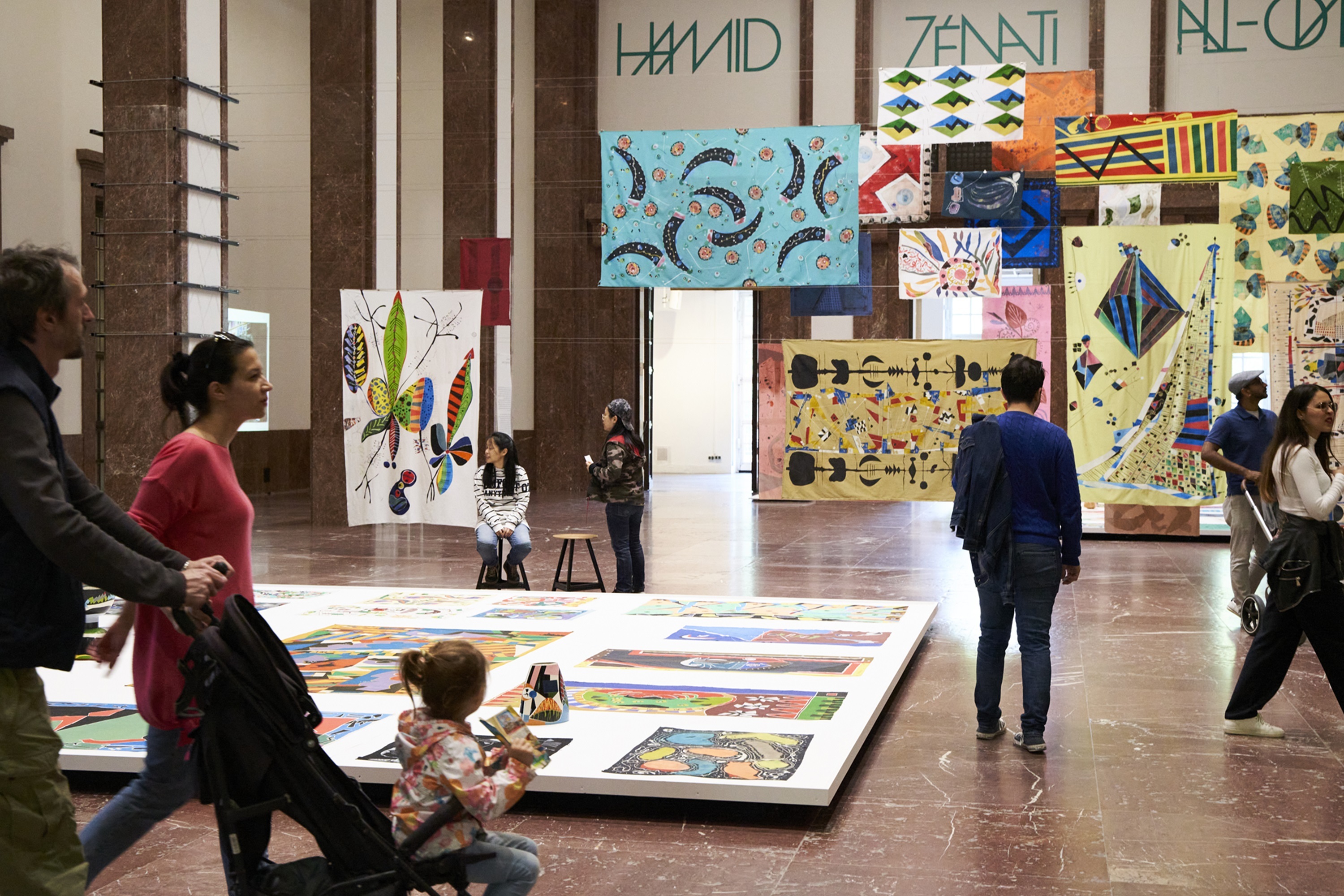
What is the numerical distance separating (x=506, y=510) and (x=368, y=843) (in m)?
7.06

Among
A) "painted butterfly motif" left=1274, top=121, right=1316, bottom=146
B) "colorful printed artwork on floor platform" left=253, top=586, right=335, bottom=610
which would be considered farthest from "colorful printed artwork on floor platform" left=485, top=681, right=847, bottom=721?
"painted butterfly motif" left=1274, top=121, right=1316, bottom=146

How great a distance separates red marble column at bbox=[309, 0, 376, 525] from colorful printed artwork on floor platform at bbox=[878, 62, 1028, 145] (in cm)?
607

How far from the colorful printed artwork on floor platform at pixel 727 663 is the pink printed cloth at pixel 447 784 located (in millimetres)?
3697

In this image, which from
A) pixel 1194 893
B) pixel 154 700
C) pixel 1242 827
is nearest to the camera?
pixel 154 700

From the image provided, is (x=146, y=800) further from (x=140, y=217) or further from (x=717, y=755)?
(x=140, y=217)

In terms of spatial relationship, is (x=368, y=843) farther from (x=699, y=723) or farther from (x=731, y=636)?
(x=731, y=636)

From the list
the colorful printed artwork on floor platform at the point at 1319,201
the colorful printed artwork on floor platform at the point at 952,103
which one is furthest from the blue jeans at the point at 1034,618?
the colorful printed artwork on floor platform at the point at 952,103

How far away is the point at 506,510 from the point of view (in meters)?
9.92

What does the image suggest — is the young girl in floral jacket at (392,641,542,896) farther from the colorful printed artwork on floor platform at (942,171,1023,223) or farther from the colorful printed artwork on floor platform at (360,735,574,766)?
the colorful printed artwork on floor platform at (942,171,1023,223)

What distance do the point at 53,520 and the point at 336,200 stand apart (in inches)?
542

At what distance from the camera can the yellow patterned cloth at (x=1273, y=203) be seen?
12.3 meters

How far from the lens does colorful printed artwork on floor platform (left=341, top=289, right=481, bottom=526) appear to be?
13.8 meters

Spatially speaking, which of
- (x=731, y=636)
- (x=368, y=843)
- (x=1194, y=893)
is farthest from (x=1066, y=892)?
(x=731, y=636)

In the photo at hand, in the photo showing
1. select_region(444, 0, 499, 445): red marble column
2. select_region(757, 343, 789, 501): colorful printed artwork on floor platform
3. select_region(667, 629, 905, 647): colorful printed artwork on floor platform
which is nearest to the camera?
select_region(667, 629, 905, 647): colorful printed artwork on floor platform
